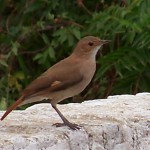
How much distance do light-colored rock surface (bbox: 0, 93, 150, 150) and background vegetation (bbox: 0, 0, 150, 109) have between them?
1300mm

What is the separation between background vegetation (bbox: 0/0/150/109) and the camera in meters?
A: 7.39

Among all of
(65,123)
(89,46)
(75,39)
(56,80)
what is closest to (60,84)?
(56,80)

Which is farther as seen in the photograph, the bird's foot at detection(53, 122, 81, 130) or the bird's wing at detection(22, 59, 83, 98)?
the bird's wing at detection(22, 59, 83, 98)

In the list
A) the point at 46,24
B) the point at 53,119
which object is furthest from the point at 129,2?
the point at 53,119

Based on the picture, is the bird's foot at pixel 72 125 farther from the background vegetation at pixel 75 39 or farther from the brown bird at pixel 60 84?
the background vegetation at pixel 75 39

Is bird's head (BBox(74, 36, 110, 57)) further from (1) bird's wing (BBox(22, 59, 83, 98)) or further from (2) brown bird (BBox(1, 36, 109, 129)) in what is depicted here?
(1) bird's wing (BBox(22, 59, 83, 98))

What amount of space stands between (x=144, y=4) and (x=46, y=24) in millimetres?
1209

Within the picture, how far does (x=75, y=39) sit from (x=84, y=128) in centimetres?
260

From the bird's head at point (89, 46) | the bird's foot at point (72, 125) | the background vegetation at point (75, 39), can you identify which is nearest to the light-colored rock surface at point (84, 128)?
the bird's foot at point (72, 125)

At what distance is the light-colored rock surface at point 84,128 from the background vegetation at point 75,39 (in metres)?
1.30

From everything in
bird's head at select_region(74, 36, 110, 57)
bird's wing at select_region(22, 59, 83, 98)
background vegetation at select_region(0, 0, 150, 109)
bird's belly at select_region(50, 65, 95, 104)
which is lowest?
background vegetation at select_region(0, 0, 150, 109)

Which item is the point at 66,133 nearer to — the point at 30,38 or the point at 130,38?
the point at 130,38

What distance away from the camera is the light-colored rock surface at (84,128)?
5059mm

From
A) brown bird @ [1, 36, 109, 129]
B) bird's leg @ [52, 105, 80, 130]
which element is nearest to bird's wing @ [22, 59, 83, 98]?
brown bird @ [1, 36, 109, 129]
